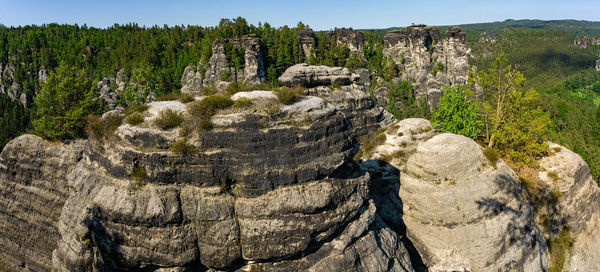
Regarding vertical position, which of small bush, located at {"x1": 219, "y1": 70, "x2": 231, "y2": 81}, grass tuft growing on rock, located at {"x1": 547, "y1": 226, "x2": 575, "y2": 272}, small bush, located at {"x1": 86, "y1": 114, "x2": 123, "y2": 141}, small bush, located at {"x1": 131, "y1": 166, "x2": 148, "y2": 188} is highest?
small bush, located at {"x1": 219, "y1": 70, "x2": 231, "y2": 81}

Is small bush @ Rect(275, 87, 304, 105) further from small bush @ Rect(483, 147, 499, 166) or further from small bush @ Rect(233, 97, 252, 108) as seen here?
small bush @ Rect(483, 147, 499, 166)

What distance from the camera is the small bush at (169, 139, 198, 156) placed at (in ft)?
52.4

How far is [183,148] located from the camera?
1600cm

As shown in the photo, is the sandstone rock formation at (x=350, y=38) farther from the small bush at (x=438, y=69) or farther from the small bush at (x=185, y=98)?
the small bush at (x=185, y=98)

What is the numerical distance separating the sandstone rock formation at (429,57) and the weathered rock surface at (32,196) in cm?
7660

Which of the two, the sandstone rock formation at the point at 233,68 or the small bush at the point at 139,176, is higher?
the sandstone rock formation at the point at 233,68

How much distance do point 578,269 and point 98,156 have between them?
34.8 metres

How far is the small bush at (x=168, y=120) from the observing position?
16.6 metres

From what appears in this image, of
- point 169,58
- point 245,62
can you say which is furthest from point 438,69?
point 169,58

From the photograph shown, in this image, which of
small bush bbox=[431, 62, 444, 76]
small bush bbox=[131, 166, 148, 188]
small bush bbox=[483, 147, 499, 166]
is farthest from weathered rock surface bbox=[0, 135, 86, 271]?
small bush bbox=[431, 62, 444, 76]

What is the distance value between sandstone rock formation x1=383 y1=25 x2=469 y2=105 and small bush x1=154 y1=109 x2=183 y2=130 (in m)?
74.3

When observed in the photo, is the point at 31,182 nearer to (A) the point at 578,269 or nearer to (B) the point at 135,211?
(B) the point at 135,211

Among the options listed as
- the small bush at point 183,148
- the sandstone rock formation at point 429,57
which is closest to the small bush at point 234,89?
the small bush at point 183,148

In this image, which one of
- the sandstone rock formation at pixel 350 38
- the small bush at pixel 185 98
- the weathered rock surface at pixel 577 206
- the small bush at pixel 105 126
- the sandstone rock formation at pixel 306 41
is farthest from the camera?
the sandstone rock formation at pixel 350 38
